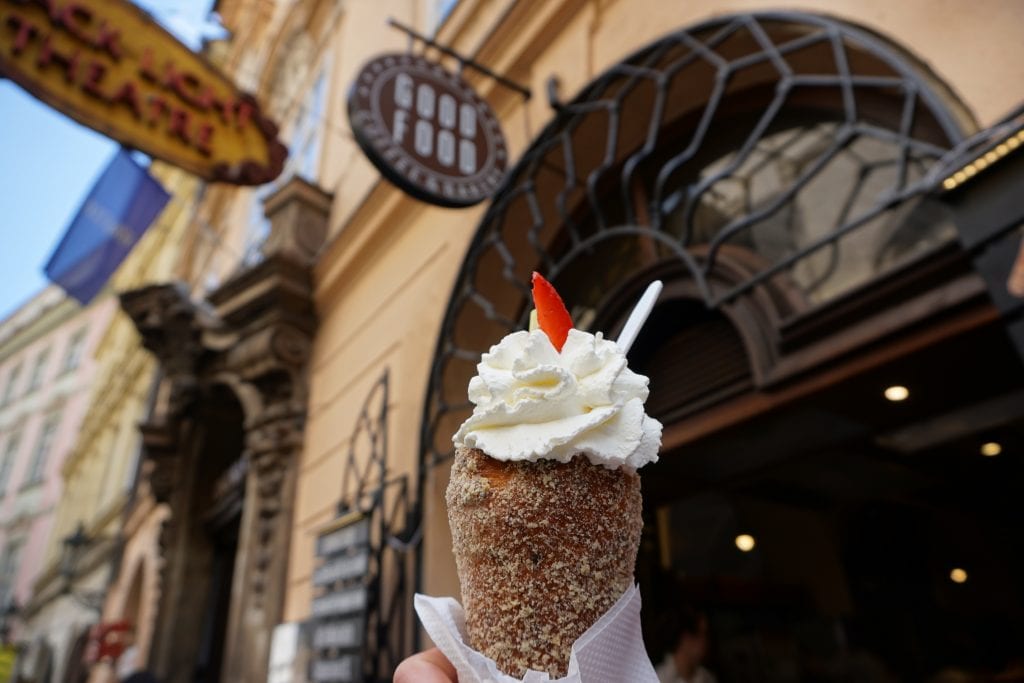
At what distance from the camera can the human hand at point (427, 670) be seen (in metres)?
1.00

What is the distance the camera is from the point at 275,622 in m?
5.46

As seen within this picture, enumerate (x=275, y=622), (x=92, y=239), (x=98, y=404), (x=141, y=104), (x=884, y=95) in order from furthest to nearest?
(x=98, y=404) < (x=92, y=239) < (x=275, y=622) < (x=141, y=104) < (x=884, y=95)

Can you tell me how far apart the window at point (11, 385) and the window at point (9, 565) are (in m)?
6.95

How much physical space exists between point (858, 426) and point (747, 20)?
2180 millimetres

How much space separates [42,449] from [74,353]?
358 centimetres

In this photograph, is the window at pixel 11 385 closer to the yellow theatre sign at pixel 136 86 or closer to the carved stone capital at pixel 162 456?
the carved stone capital at pixel 162 456

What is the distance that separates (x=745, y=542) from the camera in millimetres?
5469

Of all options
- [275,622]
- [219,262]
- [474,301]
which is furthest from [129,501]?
[474,301]

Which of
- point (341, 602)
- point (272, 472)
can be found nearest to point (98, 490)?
point (272, 472)

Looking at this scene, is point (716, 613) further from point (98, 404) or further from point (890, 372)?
point (98, 404)

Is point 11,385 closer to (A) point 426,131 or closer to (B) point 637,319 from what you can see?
(A) point 426,131

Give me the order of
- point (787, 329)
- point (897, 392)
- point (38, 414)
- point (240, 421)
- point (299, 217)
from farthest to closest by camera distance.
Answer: point (38, 414)
point (240, 421)
point (299, 217)
point (897, 392)
point (787, 329)

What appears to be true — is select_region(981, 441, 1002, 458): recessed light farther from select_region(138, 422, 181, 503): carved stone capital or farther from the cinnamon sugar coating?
select_region(138, 422, 181, 503): carved stone capital

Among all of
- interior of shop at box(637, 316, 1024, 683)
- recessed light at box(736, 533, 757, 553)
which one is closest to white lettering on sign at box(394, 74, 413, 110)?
interior of shop at box(637, 316, 1024, 683)
